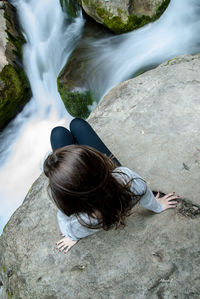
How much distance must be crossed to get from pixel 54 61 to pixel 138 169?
4.65m

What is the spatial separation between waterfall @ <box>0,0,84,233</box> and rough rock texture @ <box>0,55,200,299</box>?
291 centimetres

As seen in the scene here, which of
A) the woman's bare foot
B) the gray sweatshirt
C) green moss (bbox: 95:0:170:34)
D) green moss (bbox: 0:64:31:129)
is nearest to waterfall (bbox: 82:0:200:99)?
green moss (bbox: 95:0:170:34)

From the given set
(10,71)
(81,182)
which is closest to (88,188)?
(81,182)

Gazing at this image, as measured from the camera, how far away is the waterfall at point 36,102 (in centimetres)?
553

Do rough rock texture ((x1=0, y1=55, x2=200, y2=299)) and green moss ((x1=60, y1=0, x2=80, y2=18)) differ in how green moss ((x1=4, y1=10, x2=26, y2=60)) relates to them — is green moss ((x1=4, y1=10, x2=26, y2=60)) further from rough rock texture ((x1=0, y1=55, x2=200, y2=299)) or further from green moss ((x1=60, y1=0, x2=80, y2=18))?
rough rock texture ((x1=0, y1=55, x2=200, y2=299))

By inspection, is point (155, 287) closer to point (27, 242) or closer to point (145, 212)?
point (145, 212)

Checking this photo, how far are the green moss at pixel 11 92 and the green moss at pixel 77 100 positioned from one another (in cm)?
115

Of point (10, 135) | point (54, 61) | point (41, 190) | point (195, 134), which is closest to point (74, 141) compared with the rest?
point (41, 190)

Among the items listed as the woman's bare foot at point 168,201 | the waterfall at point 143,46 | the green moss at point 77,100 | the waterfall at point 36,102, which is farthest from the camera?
the waterfall at point 36,102

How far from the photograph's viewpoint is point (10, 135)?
19.3 ft

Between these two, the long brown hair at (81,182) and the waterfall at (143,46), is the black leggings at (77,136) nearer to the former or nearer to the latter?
the long brown hair at (81,182)

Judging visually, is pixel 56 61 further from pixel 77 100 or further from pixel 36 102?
pixel 77 100

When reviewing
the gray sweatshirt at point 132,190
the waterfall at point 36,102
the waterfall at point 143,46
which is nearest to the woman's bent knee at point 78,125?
the gray sweatshirt at point 132,190

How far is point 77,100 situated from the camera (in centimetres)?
495
